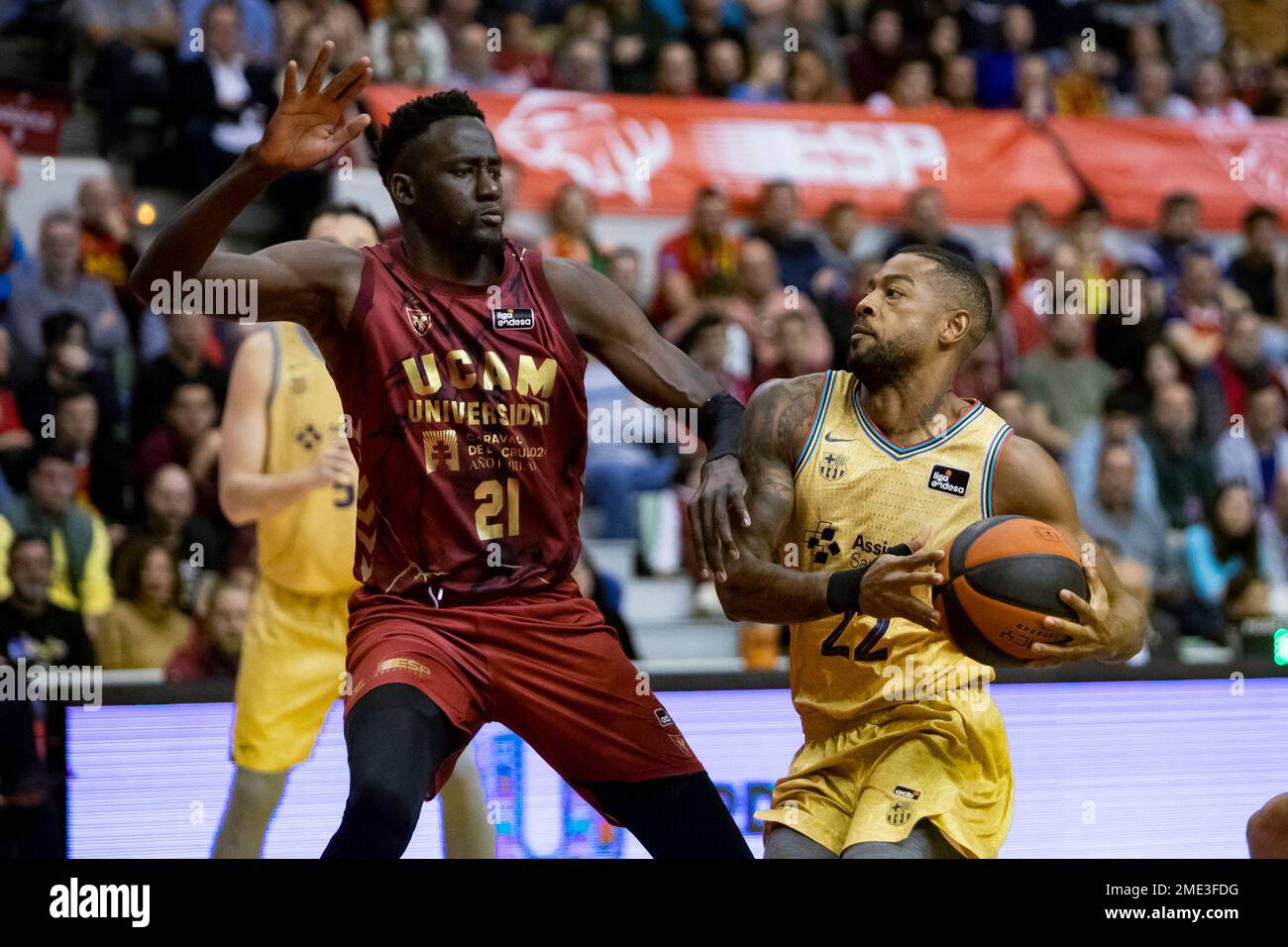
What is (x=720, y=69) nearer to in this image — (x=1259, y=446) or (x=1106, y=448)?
(x=1106, y=448)

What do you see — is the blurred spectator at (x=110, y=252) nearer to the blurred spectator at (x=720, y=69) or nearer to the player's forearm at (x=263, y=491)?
the player's forearm at (x=263, y=491)

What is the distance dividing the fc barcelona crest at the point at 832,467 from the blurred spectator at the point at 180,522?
3952 mm

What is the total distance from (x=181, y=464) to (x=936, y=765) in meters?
4.86

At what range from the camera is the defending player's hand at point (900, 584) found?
13.7 ft

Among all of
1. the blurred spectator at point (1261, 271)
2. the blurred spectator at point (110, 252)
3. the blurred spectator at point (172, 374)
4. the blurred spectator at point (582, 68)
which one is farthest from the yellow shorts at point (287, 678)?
the blurred spectator at point (1261, 271)

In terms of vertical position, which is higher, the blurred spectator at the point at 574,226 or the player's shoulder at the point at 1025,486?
the blurred spectator at the point at 574,226

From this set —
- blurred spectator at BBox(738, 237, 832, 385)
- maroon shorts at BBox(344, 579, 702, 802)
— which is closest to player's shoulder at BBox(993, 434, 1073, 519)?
maroon shorts at BBox(344, 579, 702, 802)

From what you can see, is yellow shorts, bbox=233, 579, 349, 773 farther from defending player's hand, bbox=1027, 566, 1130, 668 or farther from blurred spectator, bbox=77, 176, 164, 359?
blurred spectator, bbox=77, 176, 164, 359

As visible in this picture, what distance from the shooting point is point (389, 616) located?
4551 mm

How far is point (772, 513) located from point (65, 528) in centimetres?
430

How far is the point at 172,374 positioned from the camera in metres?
8.56
